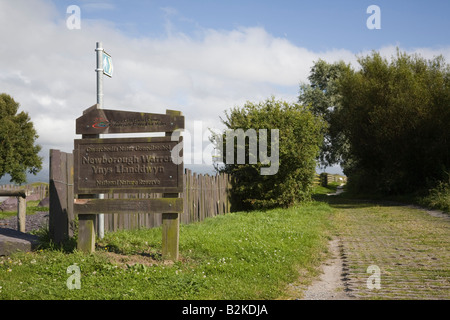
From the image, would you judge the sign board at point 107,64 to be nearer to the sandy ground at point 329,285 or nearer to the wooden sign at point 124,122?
the wooden sign at point 124,122

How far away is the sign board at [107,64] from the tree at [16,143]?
106ft


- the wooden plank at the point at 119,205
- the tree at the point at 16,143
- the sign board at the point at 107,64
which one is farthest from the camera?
the tree at the point at 16,143

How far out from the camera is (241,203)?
18.5m

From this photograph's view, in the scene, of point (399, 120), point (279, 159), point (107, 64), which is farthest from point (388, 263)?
point (399, 120)

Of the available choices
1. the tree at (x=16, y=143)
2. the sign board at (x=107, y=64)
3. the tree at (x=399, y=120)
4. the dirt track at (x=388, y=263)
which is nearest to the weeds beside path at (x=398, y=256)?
the dirt track at (x=388, y=263)

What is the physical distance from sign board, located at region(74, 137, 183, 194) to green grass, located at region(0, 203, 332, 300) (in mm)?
1205

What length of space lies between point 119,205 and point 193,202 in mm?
5820

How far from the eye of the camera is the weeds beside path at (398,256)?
5770mm

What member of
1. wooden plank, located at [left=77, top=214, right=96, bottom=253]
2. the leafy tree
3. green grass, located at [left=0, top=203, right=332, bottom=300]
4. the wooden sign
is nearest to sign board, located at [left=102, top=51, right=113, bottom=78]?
the wooden sign

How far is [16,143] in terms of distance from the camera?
38594mm

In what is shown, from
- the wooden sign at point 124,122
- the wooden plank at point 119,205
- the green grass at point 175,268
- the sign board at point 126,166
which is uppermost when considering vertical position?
the wooden sign at point 124,122

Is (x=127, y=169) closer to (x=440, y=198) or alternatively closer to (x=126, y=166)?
(x=126, y=166)

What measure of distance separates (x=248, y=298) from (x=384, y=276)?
2561 mm

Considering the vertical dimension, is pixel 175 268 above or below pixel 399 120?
below
